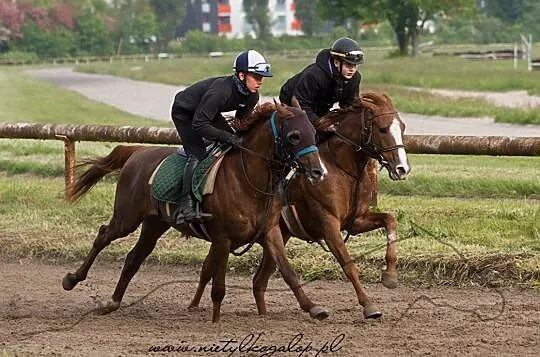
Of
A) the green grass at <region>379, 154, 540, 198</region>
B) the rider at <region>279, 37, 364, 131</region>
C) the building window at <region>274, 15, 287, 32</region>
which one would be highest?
the rider at <region>279, 37, 364, 131</region>

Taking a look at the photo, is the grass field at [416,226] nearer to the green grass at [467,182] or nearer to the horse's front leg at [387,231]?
the green grass at [467,182]

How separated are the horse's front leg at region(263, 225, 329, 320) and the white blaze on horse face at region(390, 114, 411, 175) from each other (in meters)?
1.08

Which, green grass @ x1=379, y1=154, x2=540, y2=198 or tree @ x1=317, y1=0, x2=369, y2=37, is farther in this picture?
tree @ x1=317, y1=0, x2=369, y2=37

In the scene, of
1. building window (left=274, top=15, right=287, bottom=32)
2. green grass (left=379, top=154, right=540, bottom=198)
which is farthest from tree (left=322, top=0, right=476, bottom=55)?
green grass (left=379, top=154, right=540, bottom=198)

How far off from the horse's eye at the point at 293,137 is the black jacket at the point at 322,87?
107 cm

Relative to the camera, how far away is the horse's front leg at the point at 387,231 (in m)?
8.94

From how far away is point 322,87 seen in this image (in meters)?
9.33

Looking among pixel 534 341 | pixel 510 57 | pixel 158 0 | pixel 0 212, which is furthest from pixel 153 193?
pixel 158 0

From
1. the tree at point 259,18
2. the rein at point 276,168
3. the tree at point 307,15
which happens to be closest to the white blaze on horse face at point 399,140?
the rein at point 276,168

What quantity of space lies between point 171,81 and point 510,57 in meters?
21.7

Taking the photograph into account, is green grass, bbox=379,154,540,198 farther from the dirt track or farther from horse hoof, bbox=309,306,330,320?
horse hoof, bbox=309,306,330,320

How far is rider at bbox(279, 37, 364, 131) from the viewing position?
9125 millimetres

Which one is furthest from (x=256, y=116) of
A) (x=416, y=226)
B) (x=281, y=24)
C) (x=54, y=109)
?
(x=281, y=24)

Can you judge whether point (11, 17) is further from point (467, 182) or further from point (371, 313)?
point (371, 313)
